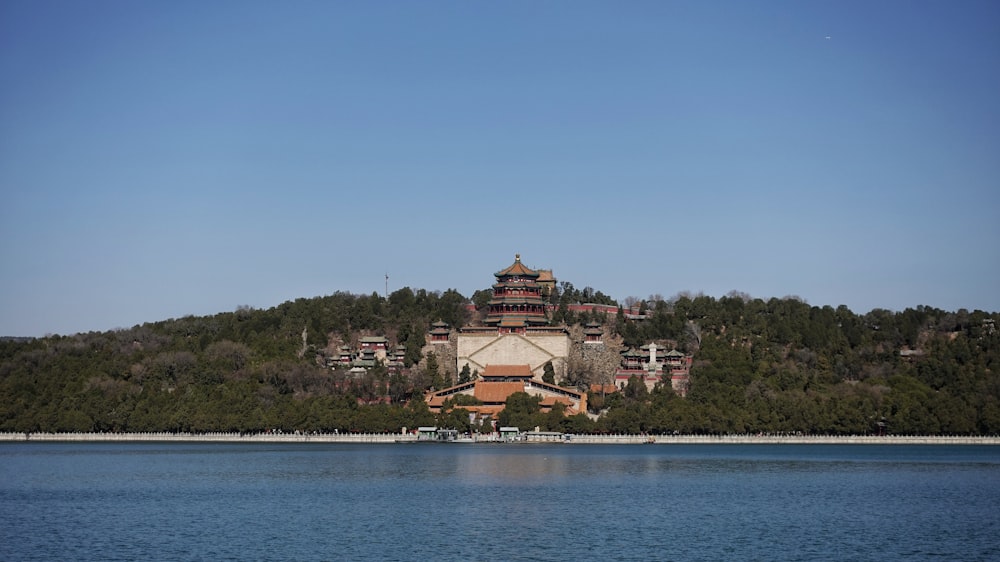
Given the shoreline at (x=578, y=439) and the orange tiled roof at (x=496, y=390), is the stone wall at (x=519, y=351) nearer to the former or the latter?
the orange tiled roof at (x=496, y=390)

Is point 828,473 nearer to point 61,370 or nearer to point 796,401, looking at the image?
point 796,401

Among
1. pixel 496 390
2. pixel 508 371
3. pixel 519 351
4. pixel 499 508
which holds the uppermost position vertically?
pixel 519 351

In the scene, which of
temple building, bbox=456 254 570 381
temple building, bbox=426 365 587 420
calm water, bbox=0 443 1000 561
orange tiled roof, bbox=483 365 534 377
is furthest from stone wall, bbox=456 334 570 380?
calm water, bbox=0 443 1000 561

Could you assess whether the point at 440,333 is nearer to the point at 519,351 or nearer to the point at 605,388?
the point at 519,351

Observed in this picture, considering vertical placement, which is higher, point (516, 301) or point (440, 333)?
point (516, 301)

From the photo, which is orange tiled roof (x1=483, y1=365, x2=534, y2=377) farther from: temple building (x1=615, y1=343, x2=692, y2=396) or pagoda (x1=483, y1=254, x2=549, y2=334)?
temple building (x1=615, y1=343, x2=692, y2=396)

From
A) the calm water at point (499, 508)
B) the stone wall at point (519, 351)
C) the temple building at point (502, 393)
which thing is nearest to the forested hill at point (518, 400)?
the temple building at point (502, 393)

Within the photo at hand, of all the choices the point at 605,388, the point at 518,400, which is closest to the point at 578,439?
the point at 518,400
